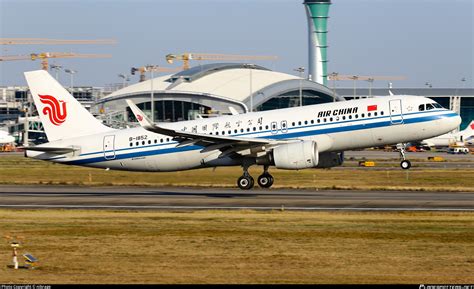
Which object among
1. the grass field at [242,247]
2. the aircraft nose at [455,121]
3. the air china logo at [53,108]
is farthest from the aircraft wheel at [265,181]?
the air china logo at [53,108]

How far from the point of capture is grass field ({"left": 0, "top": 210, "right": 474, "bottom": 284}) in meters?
23.6

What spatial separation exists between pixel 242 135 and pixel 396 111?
8748mm

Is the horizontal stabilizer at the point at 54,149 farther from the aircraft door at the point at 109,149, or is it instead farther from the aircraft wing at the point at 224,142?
the aircraft wing at the point at 224,142

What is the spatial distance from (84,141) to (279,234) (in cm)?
2180

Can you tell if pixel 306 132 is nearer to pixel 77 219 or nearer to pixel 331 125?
pixel 331 125

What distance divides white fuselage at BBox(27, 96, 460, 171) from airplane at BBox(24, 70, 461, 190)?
55 mm

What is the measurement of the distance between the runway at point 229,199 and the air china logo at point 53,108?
4.50 meters

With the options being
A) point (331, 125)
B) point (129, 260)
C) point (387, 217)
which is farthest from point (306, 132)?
point (129, 260)

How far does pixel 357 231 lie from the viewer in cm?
3225

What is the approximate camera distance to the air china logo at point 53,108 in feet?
165

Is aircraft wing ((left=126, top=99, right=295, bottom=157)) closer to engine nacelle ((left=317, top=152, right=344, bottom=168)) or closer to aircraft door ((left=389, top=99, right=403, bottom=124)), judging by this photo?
engine nacelle ((left=317, top=152, right=344, bottom=168))

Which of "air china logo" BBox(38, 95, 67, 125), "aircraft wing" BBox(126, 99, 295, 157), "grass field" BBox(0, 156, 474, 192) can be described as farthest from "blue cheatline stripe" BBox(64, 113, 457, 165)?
"grass field" BBox(0, 156, 474, 192)

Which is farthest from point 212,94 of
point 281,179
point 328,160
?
point 328,160

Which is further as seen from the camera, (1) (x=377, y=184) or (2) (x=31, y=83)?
(1) (x=377, y=184)
